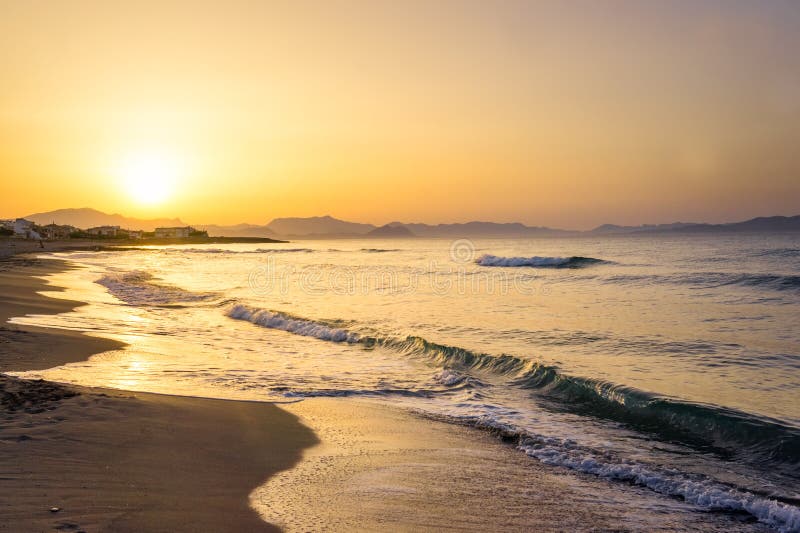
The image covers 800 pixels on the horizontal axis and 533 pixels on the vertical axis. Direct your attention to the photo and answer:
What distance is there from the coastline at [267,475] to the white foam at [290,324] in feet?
23.3

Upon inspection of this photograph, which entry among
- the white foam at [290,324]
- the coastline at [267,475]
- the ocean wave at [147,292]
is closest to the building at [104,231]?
the ocean wave at [147,292]

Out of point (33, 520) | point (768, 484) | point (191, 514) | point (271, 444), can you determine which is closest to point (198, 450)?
point (271, 444)

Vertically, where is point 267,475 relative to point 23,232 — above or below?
below

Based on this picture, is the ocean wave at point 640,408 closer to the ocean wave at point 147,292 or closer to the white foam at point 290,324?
the white foam at point 290,324

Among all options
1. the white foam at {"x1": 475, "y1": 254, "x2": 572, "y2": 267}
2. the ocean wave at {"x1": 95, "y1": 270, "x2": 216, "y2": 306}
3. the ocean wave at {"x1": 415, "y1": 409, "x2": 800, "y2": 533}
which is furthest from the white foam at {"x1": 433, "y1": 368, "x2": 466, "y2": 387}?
the white foam at {"x1": 475, "y1": 254, "x2": 572, "y2": 267}

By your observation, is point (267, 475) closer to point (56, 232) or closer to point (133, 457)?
point (133, 457)

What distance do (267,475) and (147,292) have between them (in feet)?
74.8

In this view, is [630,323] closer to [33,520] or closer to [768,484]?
[768,484]

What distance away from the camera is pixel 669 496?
5.60m

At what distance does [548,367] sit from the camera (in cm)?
1079

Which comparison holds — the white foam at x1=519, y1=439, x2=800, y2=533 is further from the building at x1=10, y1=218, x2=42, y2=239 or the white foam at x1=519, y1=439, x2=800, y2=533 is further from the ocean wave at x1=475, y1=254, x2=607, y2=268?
the building at x1=10, y1=218, x2=42, y2=239

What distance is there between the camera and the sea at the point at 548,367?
670 cm

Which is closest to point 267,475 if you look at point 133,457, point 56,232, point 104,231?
point 133,457

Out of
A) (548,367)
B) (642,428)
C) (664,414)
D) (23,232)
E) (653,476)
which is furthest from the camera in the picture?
(23,232)
